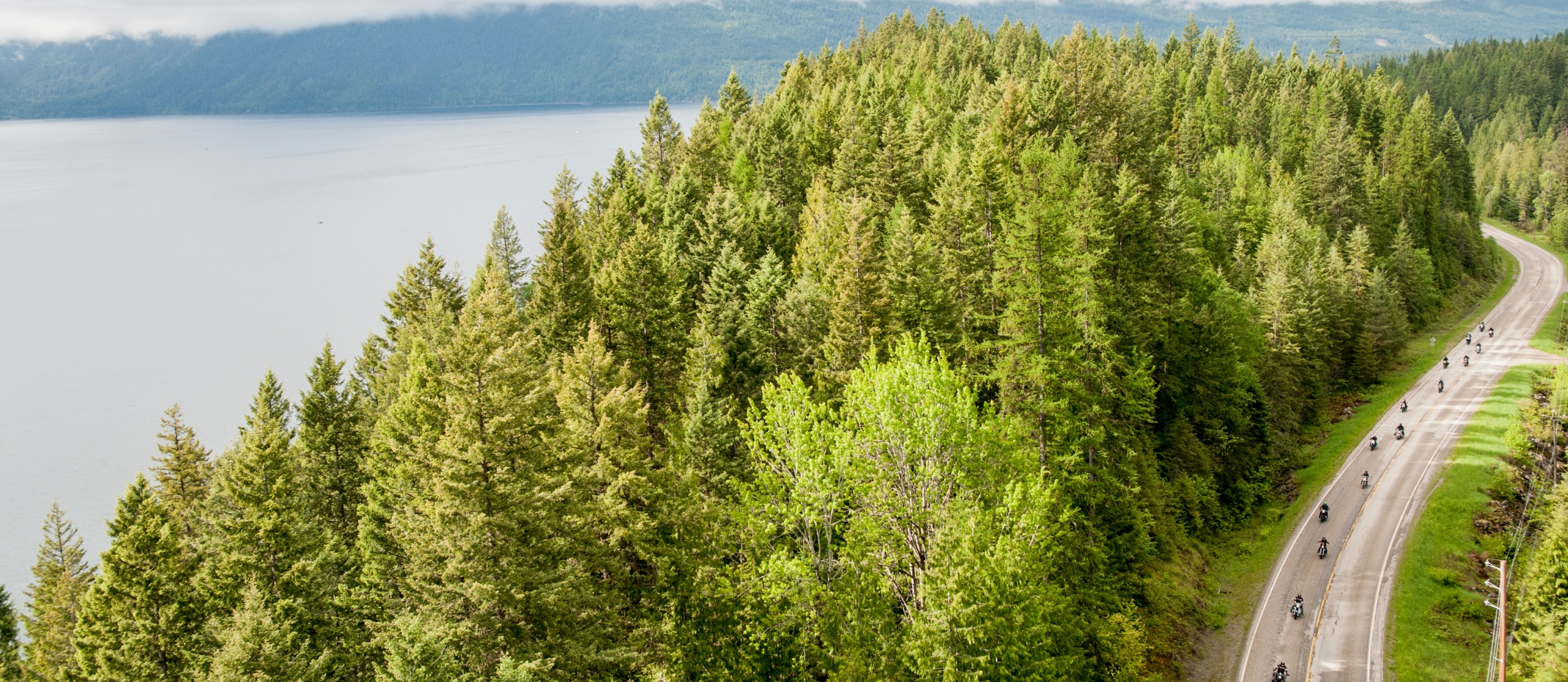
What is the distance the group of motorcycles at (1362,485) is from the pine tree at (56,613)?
49.4 m

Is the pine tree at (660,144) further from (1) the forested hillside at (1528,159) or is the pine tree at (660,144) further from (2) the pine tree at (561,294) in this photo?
(1) the forested hillside at (1528,159)

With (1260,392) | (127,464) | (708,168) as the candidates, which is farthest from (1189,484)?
(127,464)

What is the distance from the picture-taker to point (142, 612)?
31.8 m

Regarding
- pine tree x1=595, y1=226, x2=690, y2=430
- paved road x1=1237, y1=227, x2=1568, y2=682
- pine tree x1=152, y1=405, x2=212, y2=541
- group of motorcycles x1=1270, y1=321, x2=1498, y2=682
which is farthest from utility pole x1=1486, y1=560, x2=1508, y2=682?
pine tree x1=152, y1=405, x2=212, y2=541

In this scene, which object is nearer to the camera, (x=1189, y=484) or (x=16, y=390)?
(x=1189, y=484)

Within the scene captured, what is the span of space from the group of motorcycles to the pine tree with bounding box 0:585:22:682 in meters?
57.0

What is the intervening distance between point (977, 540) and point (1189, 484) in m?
32.8

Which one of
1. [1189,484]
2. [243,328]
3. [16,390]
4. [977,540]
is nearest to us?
[977,540]

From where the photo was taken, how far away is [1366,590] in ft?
155

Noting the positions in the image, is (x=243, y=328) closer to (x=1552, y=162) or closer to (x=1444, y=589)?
(x=1444, y=589)

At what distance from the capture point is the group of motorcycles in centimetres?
4025

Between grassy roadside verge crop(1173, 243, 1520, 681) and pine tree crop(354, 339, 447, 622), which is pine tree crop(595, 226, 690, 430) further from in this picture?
grassy roadside verge crop(1173, 243, 1520, 681)

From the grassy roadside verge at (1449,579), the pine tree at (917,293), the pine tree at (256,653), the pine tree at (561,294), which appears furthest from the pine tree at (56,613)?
the grassy roadside verge at (1449,579)

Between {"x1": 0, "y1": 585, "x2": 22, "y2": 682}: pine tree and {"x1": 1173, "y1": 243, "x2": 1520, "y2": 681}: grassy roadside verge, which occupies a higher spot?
{"x1": 1173, "y1": 243, "x2": 1520, "y2": 681}: grassy roadside verge
